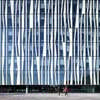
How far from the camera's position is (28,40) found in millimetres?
71625

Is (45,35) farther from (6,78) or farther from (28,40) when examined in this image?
(6,78)

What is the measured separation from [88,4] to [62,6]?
522 centimetres

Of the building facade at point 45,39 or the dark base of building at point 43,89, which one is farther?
the building facade at point 45,39

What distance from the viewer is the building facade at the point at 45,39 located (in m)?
71.6

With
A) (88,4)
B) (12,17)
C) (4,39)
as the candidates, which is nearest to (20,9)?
(12,17)

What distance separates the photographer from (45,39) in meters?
71.6

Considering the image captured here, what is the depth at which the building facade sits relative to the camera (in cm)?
7156

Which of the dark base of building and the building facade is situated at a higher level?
the building facade

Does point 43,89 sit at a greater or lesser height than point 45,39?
lesser

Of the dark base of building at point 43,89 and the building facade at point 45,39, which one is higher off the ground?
the building facade at point 45,39

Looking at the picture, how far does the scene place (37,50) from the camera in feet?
235

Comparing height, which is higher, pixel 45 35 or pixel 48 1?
pixel 48 1

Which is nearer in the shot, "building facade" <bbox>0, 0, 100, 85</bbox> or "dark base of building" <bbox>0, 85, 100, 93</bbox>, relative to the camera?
"dark base of building" <bbox>0, 85, 100, 93</bbox>

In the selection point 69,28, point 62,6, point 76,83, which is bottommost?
point 76,83
